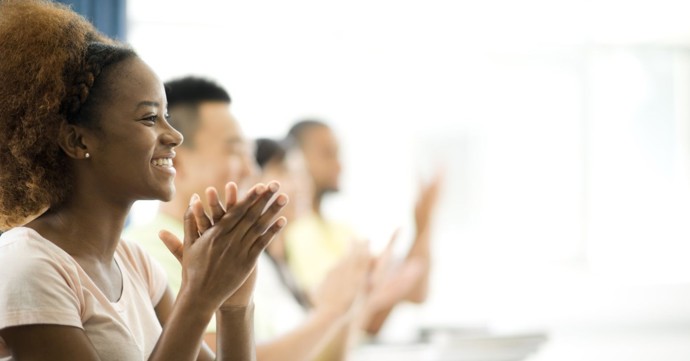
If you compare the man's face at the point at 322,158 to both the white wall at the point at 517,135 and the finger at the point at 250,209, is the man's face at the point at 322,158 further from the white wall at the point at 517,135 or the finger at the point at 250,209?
the finger at the point at 250,209

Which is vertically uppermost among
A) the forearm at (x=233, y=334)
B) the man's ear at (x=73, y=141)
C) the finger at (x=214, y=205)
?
the man's ear at (x=73, y=141)

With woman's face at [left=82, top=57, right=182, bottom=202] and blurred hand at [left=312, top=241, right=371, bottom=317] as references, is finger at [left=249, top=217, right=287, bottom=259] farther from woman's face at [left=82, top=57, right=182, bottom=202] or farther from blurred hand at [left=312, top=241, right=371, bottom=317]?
blurred hand at [left=312, top=241, right=371, bottom=317]

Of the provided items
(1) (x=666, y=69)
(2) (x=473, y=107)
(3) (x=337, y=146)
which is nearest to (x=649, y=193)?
(1) (x=666, y=69)

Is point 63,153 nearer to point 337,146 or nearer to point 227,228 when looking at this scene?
point 227,228

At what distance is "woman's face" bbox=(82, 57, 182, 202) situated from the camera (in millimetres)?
1028

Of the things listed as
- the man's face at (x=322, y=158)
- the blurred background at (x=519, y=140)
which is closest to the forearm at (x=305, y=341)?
the man's face at (x=322, y=158)

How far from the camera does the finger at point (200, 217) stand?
971 millimetres

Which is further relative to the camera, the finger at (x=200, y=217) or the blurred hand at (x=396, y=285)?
the blurred hand at (x=396, y=285)

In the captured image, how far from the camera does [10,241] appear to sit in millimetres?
956

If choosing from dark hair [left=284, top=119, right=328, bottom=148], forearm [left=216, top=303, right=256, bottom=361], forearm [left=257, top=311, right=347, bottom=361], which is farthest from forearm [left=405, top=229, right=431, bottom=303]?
forearm [left=216, top=303, right=256, bottom=361]

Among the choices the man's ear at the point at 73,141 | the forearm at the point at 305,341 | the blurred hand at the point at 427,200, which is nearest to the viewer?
the man's ear at the point at 73,141

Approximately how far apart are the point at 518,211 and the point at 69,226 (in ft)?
13.7

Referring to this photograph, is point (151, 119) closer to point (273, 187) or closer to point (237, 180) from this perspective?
point (273, 187)

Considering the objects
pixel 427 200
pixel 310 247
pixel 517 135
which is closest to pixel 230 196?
pixel 427 200
